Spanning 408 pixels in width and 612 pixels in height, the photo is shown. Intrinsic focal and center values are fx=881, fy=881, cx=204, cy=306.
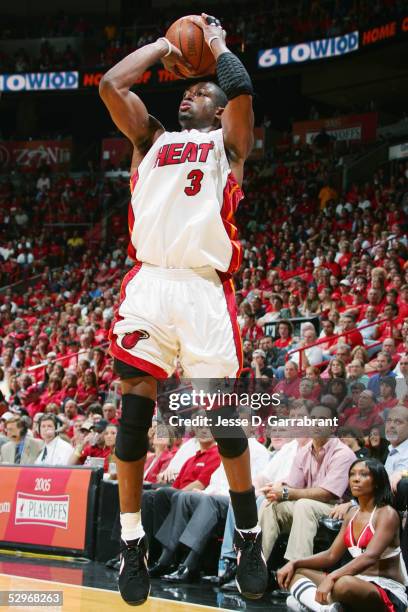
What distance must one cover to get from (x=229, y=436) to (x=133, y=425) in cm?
41

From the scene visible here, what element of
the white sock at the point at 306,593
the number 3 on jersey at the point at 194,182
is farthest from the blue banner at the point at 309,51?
the number 3 on jersey at the point at 194,182

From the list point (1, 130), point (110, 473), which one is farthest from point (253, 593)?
point (1, 130)

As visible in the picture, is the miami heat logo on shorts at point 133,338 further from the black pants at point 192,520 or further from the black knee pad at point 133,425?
the black pants at point 192,520

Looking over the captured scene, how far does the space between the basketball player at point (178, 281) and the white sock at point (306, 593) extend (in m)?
2.28

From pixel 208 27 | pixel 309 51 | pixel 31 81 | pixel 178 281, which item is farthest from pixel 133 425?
pixel 31 81

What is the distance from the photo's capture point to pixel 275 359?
1134 cm

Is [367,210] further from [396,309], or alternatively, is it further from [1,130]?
[1,130]

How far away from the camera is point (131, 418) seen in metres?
3.76

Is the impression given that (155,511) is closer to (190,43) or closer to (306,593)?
(306,593)

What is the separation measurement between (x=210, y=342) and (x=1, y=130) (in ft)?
93.7

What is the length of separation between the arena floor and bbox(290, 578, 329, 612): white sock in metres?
0.24

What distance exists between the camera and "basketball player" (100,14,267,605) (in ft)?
12.3

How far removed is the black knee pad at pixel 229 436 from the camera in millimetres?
3740

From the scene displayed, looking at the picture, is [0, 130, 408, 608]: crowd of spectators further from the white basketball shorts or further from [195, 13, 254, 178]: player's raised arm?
[195, 13, 254, 178]: player's raised arm
